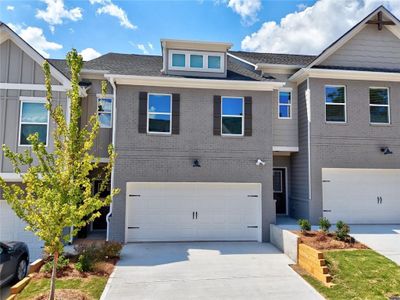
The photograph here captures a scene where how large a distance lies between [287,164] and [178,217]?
6.18 meters

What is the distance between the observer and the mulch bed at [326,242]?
8812mm

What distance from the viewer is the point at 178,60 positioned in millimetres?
12539

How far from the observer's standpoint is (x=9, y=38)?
1127 centimetres

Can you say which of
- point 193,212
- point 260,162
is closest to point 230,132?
point 260,162

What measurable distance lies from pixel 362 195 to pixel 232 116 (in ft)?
21.3

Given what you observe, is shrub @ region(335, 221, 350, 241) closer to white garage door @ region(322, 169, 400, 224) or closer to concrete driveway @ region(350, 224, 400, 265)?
concrete driveway @ region(350, 224, 400, 265)

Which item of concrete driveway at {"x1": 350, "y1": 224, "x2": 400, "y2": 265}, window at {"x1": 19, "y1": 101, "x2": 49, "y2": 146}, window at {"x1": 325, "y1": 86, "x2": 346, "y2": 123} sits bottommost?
concrete driveway at {"x1": 350, "y1": 224, "x2": 400, "y2": 265}

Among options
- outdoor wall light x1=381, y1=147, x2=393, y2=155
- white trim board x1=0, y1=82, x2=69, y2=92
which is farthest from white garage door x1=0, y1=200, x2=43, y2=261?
outdoor wall light x1=381, y1=147, x2=393, y2=155

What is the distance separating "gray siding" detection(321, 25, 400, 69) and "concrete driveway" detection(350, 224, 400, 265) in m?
7.00

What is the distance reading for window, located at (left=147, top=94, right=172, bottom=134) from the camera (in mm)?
11812

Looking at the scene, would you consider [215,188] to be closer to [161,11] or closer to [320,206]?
[320,206]

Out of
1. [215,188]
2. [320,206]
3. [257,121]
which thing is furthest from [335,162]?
[215,188]

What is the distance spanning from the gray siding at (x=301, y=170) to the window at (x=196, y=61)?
Answer: 4639mm

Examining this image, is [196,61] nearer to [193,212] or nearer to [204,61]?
[204,61]
